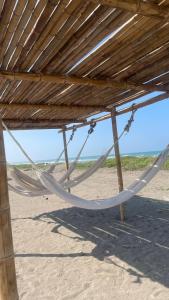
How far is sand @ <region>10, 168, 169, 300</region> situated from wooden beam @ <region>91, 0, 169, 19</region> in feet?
5.83

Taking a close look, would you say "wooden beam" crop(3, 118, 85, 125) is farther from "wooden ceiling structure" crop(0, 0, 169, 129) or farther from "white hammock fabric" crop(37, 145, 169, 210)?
"white hammock fabric" crop(37, 145, 169, 210)

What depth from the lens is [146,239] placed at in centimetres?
320

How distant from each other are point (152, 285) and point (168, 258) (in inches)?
20.4

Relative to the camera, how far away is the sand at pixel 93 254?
85.7 inches

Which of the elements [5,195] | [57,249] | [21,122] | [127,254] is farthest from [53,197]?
[5,195]

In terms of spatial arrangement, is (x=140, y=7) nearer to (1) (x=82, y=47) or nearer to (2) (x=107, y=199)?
(1) (x=82, y=47)

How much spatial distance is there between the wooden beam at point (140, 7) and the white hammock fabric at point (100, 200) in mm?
1629

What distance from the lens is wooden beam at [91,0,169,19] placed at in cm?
130

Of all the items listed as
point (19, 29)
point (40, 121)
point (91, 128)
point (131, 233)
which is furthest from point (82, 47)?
point (40, 121)

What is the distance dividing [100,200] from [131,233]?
3.09ft

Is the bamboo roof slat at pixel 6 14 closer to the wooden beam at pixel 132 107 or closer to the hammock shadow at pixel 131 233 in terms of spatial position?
the wooden beam at pixel 132 107

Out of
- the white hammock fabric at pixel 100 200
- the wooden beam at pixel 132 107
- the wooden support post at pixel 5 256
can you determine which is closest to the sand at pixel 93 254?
the white hammock fabric at pixel 100 200

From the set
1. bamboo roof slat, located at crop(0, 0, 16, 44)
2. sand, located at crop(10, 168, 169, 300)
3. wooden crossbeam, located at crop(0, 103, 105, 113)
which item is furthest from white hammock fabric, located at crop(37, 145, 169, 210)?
bamboo roof slat, located at crop(0, 0, 16, 44)

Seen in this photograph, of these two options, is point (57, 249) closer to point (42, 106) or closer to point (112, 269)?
point (112, 269)
